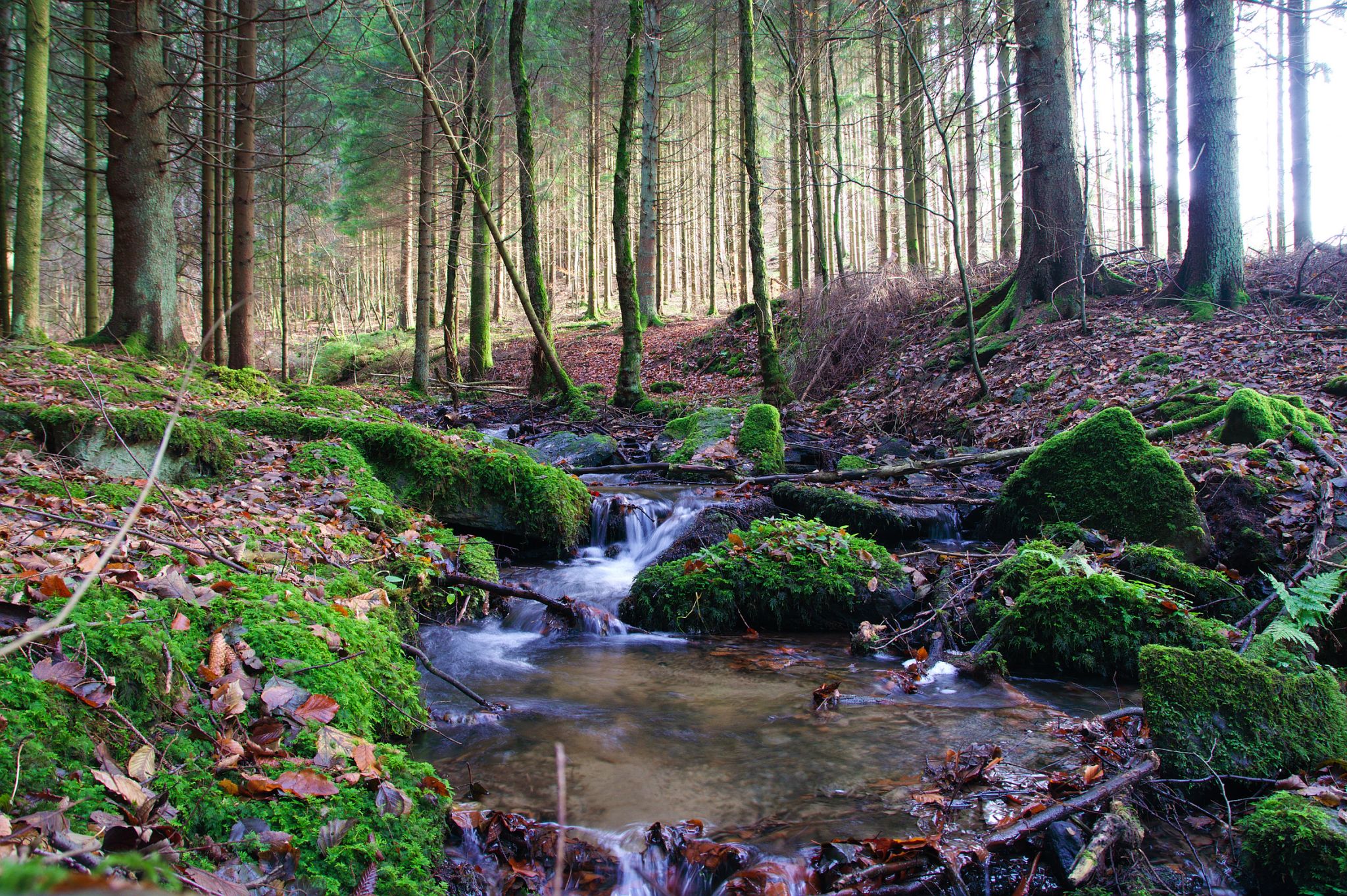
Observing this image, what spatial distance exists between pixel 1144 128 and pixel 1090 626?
2119 centimetres

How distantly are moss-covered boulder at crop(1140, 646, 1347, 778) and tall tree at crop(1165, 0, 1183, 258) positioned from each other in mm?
16611

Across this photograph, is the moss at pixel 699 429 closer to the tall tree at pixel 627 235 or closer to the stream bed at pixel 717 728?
the tall tree at pixel 627 235

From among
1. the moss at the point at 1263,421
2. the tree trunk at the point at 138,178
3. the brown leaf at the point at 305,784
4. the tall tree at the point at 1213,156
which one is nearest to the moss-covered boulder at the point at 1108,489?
the moss at the point at 1263,421

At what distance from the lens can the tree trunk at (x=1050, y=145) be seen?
37.3 ft

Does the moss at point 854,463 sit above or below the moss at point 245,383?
below

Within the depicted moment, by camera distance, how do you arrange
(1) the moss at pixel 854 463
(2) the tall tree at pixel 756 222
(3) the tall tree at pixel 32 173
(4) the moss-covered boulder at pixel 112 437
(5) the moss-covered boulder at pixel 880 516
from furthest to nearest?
(2) the tall tree at pixel 756 222 < (3) the tall tree at pixel 32 173 < (1) the moss at pixel 854 463 < (5) the moss-covered boulder at pixel 880 516 < (4) the moss-covered boulder at pixel 112 437

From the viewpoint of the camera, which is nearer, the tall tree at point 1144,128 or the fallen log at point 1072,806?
the fallen log at point 1072,806

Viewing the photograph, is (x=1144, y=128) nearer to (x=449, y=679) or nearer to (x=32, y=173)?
(x=449, y=679)

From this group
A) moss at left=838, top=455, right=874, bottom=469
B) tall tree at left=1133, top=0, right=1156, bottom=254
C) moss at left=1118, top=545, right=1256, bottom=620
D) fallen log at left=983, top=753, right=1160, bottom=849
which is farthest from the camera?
tall tree at left=1133, top=0, right=1156, bottom=254

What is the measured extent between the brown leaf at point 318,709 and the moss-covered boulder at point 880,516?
4828 mm

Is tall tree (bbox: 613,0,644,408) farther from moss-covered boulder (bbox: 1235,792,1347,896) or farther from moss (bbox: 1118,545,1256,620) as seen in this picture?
moss-covered boulder (bbox: 1235,792,1347,896)

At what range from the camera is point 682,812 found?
3.28 metres

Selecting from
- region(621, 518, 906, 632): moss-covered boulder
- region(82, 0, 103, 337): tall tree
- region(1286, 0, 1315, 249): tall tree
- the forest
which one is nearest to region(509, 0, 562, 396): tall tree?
the forest

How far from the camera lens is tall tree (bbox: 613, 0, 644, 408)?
1241 cm
